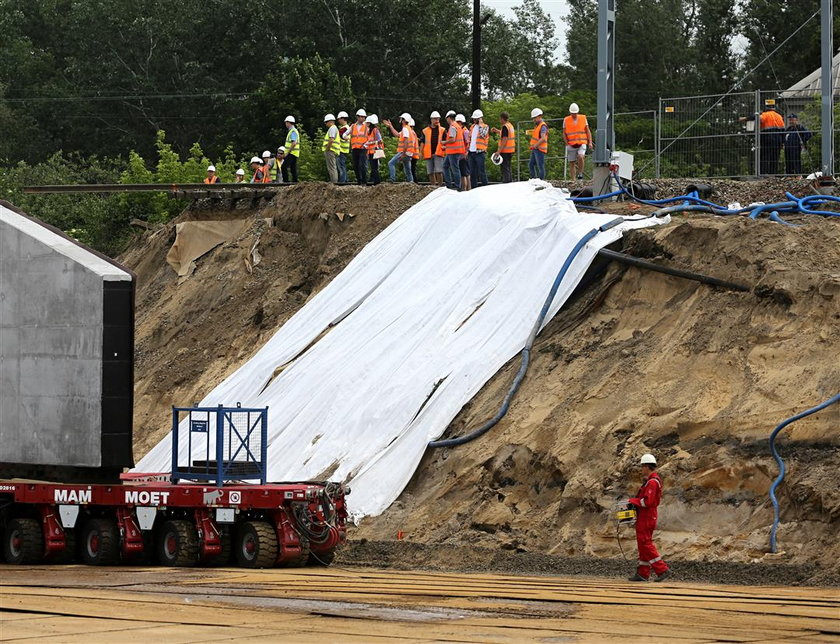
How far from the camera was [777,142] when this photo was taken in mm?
31391

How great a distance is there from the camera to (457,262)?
2642cm

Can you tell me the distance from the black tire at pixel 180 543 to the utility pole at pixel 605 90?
10527 millimetres

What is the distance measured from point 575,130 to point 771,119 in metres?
4.21

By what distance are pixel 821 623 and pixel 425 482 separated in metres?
10.2

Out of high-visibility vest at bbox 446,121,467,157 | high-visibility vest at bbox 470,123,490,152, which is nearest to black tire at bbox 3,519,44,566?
high-visibility vest at bbox 446,121,467,157

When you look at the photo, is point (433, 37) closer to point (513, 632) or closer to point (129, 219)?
point (129, 219)

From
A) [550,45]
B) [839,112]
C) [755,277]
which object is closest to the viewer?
[755,277]

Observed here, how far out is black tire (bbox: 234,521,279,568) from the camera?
19531 millimetres

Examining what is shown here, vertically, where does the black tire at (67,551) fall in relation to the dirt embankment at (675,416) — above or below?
below

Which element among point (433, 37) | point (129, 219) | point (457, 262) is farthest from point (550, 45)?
point (457, 262)

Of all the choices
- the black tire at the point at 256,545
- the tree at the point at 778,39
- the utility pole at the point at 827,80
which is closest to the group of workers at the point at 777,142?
the utility pole at the point at 827,80

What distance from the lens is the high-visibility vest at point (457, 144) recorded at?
3089 cm

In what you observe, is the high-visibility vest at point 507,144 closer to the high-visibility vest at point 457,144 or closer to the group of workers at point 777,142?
the high-visibility vest at point 457,144

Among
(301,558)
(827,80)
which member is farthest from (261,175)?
(301,558)
